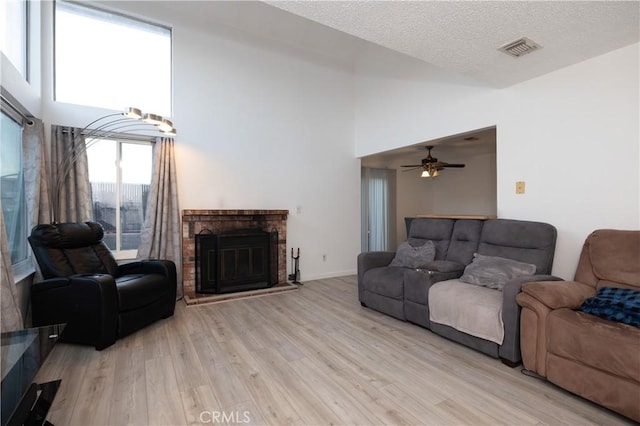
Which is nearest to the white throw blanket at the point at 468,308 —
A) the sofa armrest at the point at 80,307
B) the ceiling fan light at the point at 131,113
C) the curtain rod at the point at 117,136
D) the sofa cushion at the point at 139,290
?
the sofa cushion at the point at 139,290

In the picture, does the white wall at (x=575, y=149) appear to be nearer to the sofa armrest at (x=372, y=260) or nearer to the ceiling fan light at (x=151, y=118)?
the sofa armrest at (x=372, y=260)

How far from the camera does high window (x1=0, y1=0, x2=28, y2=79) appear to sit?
266cm

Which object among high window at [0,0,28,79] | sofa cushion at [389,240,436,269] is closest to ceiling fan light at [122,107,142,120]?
high window at [0,0,28,79]

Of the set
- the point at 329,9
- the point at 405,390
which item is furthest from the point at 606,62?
the point at 405,390

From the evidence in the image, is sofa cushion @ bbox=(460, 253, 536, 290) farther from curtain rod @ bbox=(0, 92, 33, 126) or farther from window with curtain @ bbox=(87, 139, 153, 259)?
curtain rod @ bbox=(0, 92, 33, 126)

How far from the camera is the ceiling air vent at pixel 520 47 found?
2.30m

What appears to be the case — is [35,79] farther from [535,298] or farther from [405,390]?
[535,298]

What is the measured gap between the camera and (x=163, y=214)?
388cm

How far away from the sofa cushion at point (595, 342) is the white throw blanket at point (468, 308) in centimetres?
36

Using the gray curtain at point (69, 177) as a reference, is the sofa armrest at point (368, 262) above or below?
below

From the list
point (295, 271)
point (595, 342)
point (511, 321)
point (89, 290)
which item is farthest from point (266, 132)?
point (595, 342)

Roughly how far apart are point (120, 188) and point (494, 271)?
4.28m

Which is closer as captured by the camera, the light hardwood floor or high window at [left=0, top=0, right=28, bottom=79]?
the light hardwood floor

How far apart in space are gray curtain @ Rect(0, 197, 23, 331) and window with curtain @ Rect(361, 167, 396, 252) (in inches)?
205
